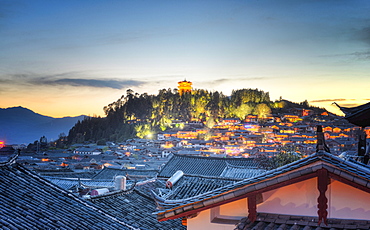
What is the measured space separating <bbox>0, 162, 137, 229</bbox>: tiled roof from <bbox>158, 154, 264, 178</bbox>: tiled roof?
550 inches

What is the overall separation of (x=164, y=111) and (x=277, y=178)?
104m

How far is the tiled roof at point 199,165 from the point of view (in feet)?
69.8

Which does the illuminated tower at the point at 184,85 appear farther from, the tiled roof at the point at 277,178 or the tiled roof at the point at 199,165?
the tiled roof at the point at 277,178

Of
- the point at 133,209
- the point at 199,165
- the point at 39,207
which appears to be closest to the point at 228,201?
the point at 39,207

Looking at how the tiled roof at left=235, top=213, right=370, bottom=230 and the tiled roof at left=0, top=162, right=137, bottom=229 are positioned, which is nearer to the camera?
the tiled roof at left=235, top=213, right=370, bottom=230

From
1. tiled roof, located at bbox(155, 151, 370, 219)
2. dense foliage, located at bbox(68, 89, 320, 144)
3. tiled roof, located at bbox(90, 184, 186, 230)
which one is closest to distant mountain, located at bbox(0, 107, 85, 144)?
dense foliage, located at bbox(68, 89, 320, 144)

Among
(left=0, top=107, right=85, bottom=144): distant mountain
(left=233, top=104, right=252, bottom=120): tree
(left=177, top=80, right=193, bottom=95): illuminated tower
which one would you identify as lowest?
(left=0, top=107, right=85, bottom=144): distant mountain

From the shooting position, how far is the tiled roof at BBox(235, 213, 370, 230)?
423cm

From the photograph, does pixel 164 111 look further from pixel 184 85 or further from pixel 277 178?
pixel 277 178

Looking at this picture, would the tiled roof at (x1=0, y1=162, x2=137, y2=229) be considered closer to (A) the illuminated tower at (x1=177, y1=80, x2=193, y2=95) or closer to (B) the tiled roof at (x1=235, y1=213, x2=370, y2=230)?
(B) the tiled roof at (x1=235, y1=213, x2=370, y2=230)

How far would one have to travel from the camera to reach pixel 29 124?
13450 cm

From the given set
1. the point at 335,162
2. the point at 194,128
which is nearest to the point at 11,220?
the point at 335,162

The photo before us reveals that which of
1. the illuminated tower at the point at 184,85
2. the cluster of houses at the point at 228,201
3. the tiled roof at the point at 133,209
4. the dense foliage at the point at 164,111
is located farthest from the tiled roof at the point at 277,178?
the illuminated tower at the point at 184,85

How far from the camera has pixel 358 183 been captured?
4.01m
